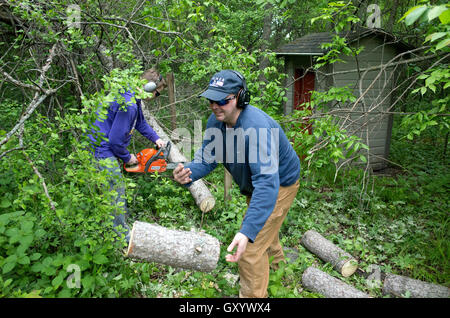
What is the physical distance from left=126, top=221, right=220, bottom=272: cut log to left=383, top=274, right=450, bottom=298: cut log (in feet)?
7.32

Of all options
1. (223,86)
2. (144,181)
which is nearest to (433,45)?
(223,86)

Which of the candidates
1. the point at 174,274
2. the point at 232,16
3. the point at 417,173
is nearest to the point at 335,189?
the point at 417,173

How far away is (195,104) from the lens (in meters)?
8.30

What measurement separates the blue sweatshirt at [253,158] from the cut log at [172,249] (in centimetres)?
63

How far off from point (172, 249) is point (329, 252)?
2.31m

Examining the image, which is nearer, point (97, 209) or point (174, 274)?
point (97, 209)

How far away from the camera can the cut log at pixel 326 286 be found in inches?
129

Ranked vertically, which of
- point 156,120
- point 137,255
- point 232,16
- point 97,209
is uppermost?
point 232,16

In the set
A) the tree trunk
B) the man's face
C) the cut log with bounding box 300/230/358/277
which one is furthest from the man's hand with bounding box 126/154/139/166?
the cut log with bounding box 300/230/358/277

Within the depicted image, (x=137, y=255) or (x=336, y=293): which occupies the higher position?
(x=137, y=255)

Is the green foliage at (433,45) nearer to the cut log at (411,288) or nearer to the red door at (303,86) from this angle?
the cut log at (411,288)

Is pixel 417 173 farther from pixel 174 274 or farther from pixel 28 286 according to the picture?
pixel 28 286
